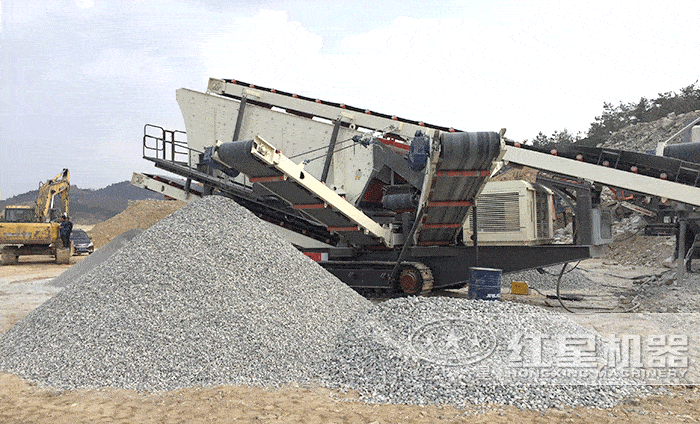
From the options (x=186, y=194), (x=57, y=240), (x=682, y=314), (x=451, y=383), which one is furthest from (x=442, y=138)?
(x=57, y=240)

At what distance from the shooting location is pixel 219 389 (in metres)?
3.95

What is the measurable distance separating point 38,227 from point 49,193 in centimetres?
142

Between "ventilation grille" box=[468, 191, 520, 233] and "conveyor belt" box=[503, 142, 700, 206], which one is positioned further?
"ventilation grille" box=[468, 191, 520, 233]

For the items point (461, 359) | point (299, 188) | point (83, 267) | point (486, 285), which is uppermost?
point (299, 188)

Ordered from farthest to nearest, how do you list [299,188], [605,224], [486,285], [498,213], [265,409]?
[498,213], [299,188], [605,224], [486,285], [265,409]

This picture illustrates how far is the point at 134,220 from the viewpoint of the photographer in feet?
75.9

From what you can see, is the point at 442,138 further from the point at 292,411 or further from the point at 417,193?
the point at 292,411

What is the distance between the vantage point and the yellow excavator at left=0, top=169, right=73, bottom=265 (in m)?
15.1

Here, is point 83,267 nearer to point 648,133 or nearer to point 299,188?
point 299,188

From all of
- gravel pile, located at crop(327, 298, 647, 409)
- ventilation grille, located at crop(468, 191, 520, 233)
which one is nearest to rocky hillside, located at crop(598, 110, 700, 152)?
ventilation grille, located at crop(468, 191, 520, 233)

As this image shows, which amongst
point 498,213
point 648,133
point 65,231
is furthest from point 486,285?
point 648,133

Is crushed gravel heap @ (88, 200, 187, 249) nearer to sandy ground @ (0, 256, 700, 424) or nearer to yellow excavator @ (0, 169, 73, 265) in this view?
yellow excavator @ (0, 169, 73, 265)

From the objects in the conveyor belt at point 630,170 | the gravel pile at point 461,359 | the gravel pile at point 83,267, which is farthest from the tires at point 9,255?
the conveyor belt at point 630,170

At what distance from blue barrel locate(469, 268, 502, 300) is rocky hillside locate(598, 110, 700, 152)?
16904 mm
